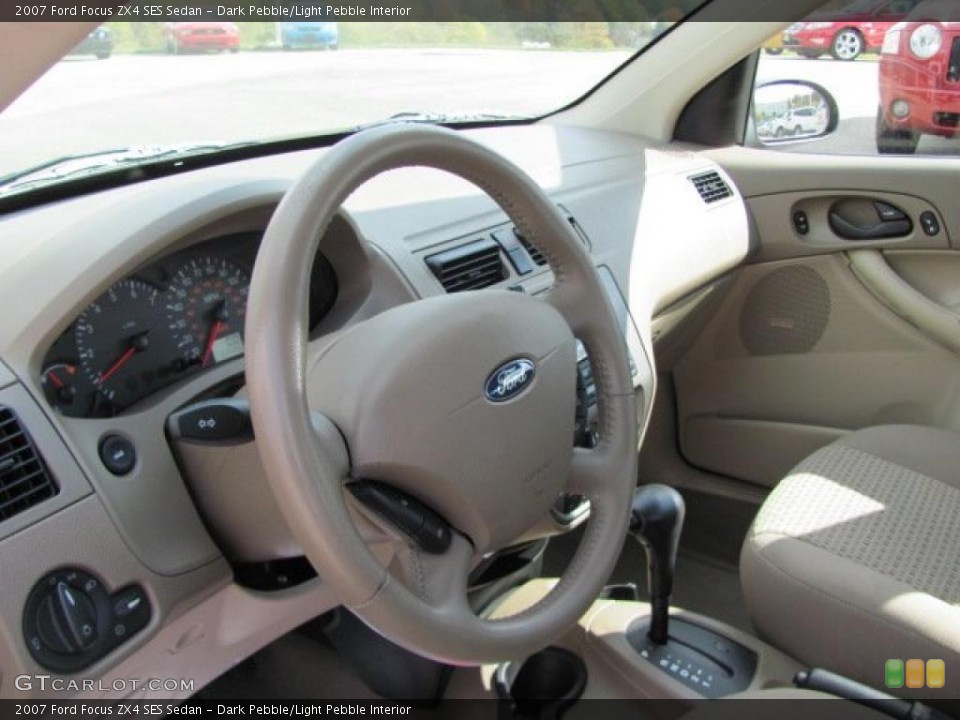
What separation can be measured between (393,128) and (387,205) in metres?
0.69

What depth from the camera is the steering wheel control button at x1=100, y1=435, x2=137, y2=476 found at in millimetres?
1207

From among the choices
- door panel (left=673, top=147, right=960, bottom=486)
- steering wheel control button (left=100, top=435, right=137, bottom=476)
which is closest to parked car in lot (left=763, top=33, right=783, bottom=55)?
door panel (left=673, top=147, right=960, bottom=486)

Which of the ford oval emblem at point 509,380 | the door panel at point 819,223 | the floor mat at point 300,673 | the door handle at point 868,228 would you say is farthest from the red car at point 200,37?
the door handle at point 868,228

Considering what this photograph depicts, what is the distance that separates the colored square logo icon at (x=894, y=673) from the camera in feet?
4.71

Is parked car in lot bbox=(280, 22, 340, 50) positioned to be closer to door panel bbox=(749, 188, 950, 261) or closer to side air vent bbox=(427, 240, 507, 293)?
side air vent bbox=(427, 240, 507, 293)

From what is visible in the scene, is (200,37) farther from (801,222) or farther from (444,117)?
(801,222)

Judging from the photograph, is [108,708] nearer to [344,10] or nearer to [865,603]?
[865,603]

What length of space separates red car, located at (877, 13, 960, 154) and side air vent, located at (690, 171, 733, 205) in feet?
1.32

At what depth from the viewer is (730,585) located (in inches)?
94.7

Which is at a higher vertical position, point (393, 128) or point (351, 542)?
point (393, 128)

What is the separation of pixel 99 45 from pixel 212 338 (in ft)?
1.40

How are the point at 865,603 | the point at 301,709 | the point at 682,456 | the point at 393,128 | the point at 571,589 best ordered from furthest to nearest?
the point at 682,456 < the point at 301,709 < the point at 865,603 < the point at 571,589 < the point at 393,128

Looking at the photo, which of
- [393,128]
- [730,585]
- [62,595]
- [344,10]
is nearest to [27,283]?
[62,595]

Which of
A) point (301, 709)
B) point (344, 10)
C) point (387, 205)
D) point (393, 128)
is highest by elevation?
point (344, 10)
